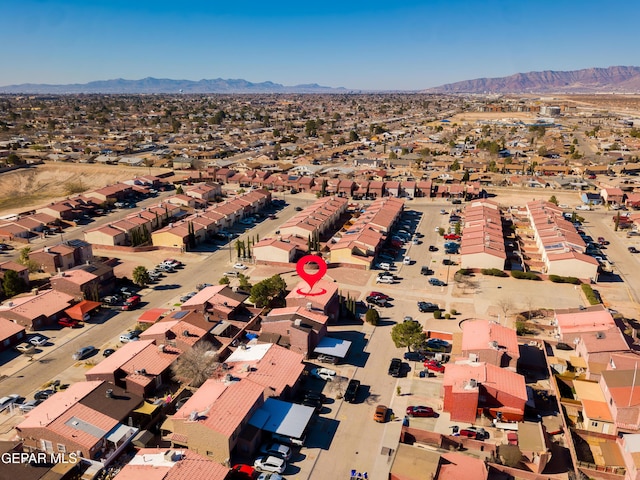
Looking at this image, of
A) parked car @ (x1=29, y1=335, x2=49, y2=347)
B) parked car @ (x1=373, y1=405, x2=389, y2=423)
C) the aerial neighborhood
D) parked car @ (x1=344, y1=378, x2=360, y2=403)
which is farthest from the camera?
parked car @ (x1=29, y1=335, x2=49, y2=347)

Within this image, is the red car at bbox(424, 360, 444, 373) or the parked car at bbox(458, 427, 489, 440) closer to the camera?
the parked car at bbox(458, 427, 489, 440)

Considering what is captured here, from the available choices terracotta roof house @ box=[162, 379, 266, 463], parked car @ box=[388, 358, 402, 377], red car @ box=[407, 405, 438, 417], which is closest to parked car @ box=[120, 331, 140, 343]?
terracotta roof house @ box=[162, 379, 266, 463]

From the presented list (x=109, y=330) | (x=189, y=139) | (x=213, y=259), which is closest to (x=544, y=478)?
(x=109, y=330)

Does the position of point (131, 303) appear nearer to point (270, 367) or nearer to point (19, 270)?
point (19, 270)

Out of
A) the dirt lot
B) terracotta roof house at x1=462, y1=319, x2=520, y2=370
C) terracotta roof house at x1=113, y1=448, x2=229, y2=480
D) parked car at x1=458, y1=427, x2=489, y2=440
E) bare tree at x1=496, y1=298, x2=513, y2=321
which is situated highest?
the dirt lot

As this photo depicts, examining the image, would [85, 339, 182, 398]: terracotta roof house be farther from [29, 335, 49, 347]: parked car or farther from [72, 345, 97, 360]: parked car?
[29, 335, 49, 347]: parked car

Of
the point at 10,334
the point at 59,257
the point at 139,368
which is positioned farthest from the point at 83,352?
the point at 59,257
